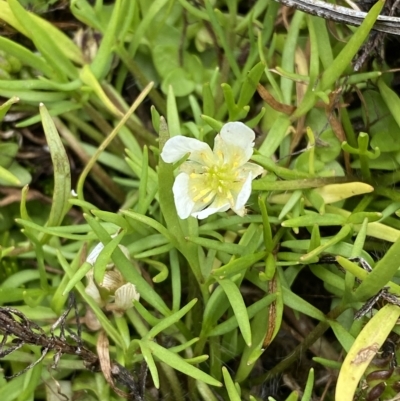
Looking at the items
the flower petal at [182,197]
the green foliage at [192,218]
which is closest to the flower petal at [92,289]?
the green foliage at [192,218]

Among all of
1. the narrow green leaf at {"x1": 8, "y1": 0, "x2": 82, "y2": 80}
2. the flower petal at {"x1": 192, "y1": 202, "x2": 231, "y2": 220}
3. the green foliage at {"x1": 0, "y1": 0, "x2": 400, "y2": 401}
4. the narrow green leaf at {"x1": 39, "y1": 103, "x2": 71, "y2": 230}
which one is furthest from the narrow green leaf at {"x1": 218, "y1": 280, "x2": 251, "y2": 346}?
the narrow green leaf at {"x1": 8, "y1": 0, "x2": 82, "y2": 80}

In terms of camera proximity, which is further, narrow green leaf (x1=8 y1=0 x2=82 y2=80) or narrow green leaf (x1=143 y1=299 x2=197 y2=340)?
narrow green leaf (x1=8 y1=0 x2=82 y2=80)

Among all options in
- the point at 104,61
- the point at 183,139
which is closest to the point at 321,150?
the point at 183,139

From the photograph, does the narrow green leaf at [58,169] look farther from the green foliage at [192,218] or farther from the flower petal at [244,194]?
the flower petal at [244,194]

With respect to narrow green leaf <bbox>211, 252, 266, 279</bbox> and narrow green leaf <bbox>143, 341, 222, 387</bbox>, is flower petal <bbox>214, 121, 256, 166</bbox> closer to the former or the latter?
narrow green leaf <bbox>211, 252, 266, 279</bbox>

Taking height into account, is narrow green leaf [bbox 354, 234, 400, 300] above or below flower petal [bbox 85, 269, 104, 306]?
above

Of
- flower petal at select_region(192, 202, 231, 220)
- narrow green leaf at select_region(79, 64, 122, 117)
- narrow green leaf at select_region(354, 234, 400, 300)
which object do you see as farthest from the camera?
narrow green leaf at select_region(79, 64, 122, 117)

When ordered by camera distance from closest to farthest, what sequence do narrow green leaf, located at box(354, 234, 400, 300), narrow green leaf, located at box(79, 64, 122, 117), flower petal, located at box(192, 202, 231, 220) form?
narrow green leaf, located at box(354, 234, 400, 300), flower petal, located at box(192, 202, 231, 220), narrow green leaf, located at box(79, 64, 122, 117)

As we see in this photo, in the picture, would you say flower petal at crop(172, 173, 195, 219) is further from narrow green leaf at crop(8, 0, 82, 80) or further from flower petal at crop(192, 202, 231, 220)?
narrow green leaf at crop(8, 0, 82, 80)

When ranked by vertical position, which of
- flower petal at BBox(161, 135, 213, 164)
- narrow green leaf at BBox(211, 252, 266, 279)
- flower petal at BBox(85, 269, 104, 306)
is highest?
flower petal at BBox(161, 135, 213, 164)
